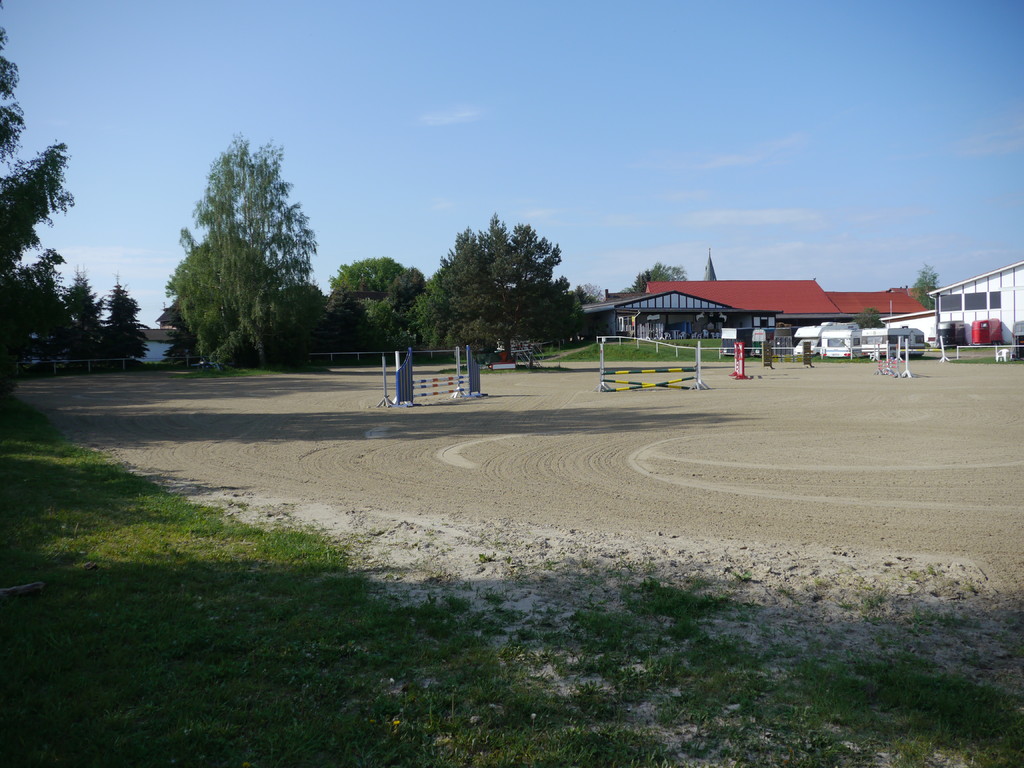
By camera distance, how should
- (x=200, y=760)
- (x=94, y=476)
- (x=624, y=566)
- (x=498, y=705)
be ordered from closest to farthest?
1. (x=200, y=760)
2. (x=498, y=705)
3. (x=624, y=566)
4. (x=94, y=476)

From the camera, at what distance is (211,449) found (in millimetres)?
12648

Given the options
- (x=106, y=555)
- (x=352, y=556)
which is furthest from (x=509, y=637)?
(x=106, y=555)

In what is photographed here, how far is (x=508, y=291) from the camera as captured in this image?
46.9m

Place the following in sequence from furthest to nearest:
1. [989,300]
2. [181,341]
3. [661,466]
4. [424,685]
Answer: [181,341], [989,300], [661,466], [424,685]

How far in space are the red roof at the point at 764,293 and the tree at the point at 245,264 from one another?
131ft

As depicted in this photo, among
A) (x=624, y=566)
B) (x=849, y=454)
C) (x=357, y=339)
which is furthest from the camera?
(x=357, y=339)

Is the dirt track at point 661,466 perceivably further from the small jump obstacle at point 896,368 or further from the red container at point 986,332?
the red container at point 986,332

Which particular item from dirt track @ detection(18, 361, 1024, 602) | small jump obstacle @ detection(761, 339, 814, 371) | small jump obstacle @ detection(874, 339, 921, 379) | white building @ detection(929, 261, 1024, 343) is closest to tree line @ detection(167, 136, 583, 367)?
small jump obstacle @ detection(761, 339, 814, 371)

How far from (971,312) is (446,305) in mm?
40801

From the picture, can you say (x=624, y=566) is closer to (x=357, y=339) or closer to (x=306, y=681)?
(x=306, y=681)

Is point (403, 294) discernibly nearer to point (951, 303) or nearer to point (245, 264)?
point (245, 264)

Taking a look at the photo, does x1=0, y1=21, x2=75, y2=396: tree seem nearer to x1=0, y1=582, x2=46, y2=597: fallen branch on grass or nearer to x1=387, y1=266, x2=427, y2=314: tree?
x1=0, y1=582, x2=46, y2=597: fallen branch on grass

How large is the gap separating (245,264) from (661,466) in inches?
1624

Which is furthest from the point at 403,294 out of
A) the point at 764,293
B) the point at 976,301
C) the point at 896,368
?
the point at 896,368
